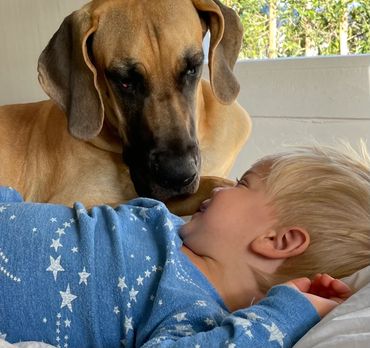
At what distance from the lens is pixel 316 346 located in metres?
0.76

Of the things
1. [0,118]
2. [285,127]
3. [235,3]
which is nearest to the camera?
[0,118]

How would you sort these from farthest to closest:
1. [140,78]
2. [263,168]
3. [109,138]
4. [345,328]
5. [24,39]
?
1. [24,39]
2. [109,138]
3. [140,78]
4. [263,168]
5. [345,328]

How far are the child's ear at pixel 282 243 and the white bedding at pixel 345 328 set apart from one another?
0.20 meters

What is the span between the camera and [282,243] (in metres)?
1.08

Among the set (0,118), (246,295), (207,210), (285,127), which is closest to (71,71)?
(0,118)

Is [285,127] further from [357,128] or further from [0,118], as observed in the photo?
[0,118]

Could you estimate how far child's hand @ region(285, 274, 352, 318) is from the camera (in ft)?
3.07

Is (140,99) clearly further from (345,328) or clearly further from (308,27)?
(308,27)

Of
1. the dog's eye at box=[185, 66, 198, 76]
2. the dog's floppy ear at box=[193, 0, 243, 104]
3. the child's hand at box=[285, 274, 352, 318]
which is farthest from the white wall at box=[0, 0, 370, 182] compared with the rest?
the child's hand at box=[285, 274, 352, 318]

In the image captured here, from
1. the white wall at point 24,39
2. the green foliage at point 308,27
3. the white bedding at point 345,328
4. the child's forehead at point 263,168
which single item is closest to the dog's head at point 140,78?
the child's forehead at point 263,168

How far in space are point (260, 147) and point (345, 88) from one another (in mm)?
471

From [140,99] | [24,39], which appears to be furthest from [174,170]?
[24,39]

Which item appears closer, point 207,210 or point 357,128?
point 207,210

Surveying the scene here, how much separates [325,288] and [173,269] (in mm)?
257
